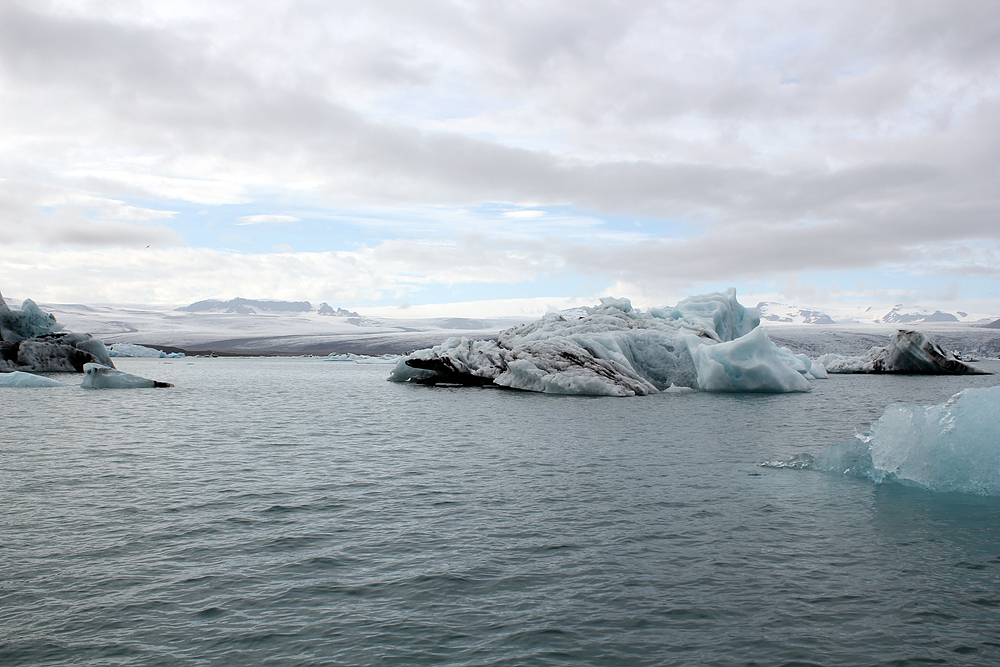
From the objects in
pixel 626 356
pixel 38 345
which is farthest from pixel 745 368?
pixel 38 345

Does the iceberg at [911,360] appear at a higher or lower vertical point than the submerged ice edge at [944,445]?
higher

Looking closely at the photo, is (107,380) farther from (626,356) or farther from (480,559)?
(480,559)

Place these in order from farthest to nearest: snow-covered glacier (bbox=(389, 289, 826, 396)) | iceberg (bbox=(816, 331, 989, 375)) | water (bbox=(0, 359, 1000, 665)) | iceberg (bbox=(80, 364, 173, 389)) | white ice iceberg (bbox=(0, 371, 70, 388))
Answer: iceberg (bbox=(816, 331, 989, 375)) < white ice iceberg (bbox=(0, 371, 70, 388)) < iceberg (bbox=(80, 364, 173, 389)) < snow-covered glacier (bbox=(389, 289, 826, 396)) < water (bbox=(0, 359, 1000, 665))

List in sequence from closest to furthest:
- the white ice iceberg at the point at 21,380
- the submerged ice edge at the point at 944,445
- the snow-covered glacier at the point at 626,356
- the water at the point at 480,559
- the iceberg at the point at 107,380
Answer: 1. the water at the point at 480,559
2. the submerged ice edge at the point at 944,445
3. the snow-covered glacier at the point at 626,356
4. the iceberg at the point at 107,380
5. the white ice iceberg at the point at 21,380

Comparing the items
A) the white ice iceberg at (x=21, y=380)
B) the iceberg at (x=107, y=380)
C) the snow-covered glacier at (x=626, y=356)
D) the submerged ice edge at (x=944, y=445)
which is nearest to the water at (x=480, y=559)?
the submerged ice edge at (x=944, y=445)

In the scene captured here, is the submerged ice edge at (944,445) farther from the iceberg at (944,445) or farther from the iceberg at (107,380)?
the iceberg at (107,380)

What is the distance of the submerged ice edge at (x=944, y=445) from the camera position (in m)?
9.52

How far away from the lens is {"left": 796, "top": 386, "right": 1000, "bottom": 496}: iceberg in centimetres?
952

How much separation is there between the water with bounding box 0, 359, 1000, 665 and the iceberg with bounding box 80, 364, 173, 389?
21.3m

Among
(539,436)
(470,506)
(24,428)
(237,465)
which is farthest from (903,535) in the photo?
(24,428)

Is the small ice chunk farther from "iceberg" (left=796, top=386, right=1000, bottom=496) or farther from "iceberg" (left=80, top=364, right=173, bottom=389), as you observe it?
"iceberg" (left=80, top=364, right=173, bottom=389)

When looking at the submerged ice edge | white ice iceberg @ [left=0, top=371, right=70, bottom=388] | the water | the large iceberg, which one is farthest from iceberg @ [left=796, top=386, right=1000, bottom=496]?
the large iceberg

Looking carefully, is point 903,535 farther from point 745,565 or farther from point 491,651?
point 491,651

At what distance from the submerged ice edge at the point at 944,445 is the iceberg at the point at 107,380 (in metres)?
34.8
